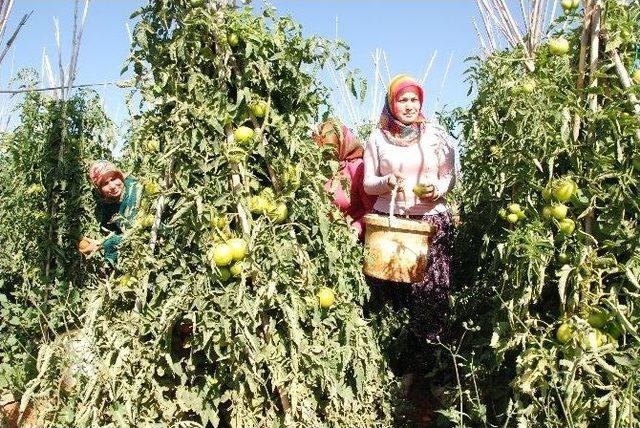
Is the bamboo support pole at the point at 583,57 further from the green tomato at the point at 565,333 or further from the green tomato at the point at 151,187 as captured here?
the green tomato at the point at 151,187

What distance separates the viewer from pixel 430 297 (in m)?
3.05

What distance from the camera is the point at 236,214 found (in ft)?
5.90

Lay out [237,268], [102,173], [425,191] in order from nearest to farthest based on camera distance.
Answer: [237,268], [425,191], [102,173]

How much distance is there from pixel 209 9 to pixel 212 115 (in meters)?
0.33

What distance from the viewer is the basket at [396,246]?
2.26m

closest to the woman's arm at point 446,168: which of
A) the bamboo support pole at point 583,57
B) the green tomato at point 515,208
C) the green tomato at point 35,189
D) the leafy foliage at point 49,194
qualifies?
the green tomato at point 515,208

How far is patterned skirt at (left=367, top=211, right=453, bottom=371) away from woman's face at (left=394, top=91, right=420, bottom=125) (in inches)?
21.0

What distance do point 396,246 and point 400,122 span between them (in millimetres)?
683

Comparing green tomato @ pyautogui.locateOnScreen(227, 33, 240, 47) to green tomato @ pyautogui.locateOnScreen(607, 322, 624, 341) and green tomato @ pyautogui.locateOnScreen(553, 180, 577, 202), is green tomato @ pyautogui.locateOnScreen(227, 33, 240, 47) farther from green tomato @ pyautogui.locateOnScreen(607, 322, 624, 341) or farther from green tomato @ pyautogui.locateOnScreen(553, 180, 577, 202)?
green tomato @ pyautogui.locateOnScreen(607, 322, 624, 341)

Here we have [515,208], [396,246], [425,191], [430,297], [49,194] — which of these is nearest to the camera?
[515,208]

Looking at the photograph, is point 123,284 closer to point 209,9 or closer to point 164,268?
point 164,268

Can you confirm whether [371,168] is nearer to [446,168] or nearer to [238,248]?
[446,168]

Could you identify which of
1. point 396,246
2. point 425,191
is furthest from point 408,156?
point 396,246

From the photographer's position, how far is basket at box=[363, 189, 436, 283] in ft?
7.40
